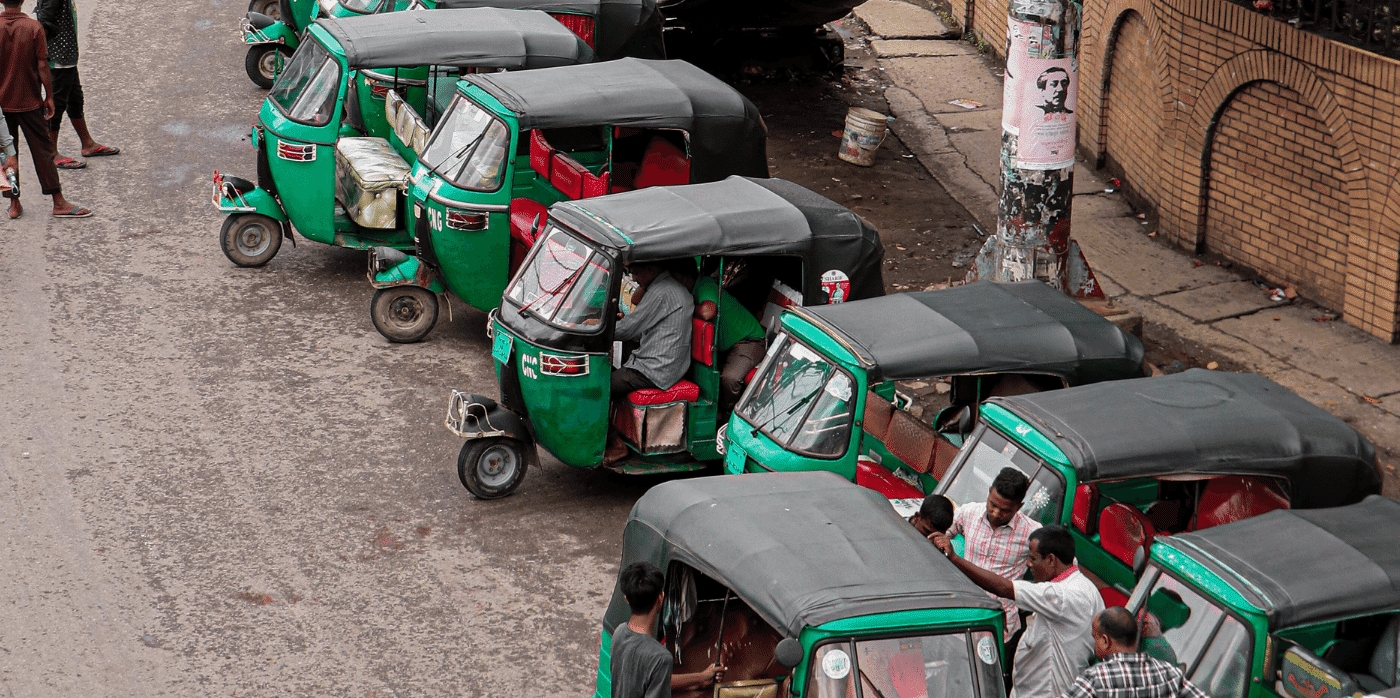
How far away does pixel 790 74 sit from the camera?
18469mm

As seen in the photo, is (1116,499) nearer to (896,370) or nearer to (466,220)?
(896,370)

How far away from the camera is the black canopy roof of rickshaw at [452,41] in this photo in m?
11.9

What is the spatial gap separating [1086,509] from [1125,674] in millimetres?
1817

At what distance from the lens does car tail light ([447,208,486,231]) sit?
10703 millimetres

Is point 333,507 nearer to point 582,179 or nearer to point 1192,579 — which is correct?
point 582,179

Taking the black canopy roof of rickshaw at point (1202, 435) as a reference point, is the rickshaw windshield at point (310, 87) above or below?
above

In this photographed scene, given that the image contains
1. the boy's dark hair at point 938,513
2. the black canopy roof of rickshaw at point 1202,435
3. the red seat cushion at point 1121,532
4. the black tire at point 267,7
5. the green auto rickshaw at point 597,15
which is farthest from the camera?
the black tire at point 267,7

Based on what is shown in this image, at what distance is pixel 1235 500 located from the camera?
7383mm

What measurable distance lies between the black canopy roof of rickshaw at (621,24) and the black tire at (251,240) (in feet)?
11.5

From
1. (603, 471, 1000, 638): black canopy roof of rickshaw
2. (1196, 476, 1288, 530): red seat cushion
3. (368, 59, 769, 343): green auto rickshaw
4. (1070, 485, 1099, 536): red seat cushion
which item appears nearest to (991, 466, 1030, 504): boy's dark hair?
(603, 471, 1000, 638): black canopy roof of rickshaw

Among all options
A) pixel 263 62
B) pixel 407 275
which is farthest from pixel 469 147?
pixel 263 62

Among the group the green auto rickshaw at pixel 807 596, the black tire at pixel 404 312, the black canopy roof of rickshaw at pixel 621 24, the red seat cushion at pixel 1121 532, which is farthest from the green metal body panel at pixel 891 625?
→ the black canopy roof of rickshaw at pixel 621 24

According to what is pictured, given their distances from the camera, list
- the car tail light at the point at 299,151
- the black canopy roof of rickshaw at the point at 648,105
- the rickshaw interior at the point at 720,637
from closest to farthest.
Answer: the rickshaw interior at the point at 720,637
the black canopy roof of rickshaw at the point at 648,105
the car tail light at the point at 299,151

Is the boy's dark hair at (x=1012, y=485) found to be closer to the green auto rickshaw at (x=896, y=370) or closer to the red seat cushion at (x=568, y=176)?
the green auto rickshaw at (x=896, y=370)
